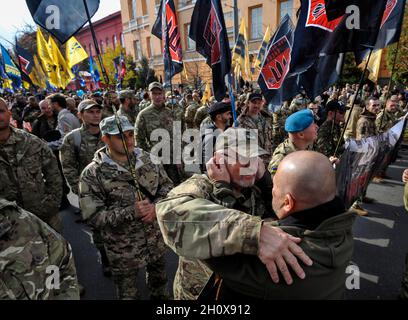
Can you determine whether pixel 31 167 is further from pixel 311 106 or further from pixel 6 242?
pixel 311 106

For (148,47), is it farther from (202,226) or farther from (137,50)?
→ (202,226)

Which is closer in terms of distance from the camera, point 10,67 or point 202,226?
point 202,226

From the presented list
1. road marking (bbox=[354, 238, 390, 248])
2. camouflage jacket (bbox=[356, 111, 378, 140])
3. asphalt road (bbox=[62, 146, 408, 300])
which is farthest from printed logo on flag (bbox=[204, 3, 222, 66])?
camouflage jacket (bbox=[356, 111, 378, 140])

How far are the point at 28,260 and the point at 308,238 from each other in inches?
51.0

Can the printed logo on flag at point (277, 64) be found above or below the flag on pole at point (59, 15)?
below

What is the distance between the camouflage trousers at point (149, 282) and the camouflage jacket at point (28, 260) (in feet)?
3.78

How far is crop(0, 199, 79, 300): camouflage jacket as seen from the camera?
1285 mm

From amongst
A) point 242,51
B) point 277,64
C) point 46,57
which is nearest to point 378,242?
point 277,64

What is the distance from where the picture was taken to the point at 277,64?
15.5 ft

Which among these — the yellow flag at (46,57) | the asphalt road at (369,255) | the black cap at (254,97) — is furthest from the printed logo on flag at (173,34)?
the yellow flag at (46,57)

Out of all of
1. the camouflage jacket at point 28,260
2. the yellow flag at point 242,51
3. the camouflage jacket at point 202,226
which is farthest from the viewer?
the yellow flag at point 242,51

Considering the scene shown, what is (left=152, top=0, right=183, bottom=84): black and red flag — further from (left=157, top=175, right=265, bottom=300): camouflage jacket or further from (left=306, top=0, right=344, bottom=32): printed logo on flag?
(left=157, top=175, right=265, bottom=300): camouflage jacket

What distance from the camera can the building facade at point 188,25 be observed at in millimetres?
25703

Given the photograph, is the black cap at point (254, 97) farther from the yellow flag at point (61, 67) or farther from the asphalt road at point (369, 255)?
the yellow flag at point (61, 67)
